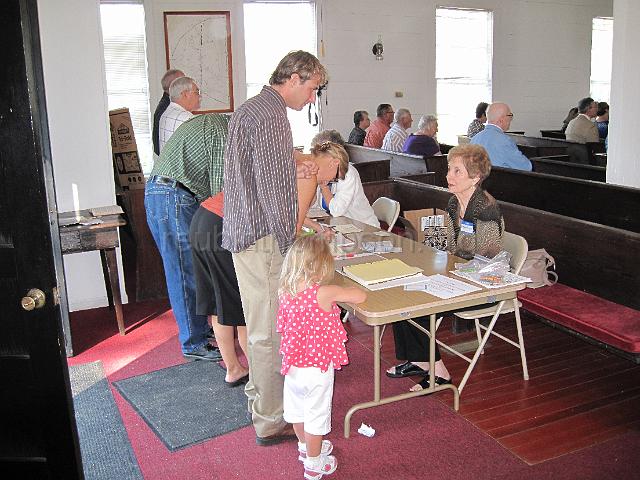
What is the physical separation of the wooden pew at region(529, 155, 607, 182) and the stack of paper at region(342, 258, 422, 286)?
426 cm

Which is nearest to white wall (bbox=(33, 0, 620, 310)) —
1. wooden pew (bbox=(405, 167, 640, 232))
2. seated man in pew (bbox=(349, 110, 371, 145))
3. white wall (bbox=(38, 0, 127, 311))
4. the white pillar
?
white wall (bbox=(38, 0, 127, 311))

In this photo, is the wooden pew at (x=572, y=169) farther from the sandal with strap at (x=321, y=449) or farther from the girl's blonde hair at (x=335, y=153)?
the sandal with strap at (x=321, y=449)

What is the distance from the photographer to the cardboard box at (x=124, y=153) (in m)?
5.90

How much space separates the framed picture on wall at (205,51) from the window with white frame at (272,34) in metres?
0.38

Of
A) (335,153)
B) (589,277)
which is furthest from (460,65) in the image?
(335,153)

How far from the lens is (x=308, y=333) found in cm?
295

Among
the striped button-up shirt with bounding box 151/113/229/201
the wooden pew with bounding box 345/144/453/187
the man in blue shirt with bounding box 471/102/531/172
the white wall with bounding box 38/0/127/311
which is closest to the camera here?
the striped button-up shirt with bounding box 151/113/229/201

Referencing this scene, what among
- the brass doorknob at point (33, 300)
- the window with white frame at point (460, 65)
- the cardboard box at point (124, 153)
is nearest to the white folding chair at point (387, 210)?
the cardboard box at point (124, 153)

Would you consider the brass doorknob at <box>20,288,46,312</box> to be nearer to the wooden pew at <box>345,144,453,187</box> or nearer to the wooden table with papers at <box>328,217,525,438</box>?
the wooden table with papers at <box>328,217,525,438</box>

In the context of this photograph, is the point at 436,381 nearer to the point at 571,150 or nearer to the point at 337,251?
the point at 337,251

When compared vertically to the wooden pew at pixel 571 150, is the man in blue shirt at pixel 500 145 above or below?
above

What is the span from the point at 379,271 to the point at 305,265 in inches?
25.6

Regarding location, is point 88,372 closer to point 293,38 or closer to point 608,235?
point 608,235

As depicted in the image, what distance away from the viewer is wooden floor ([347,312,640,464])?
11.2 feet
